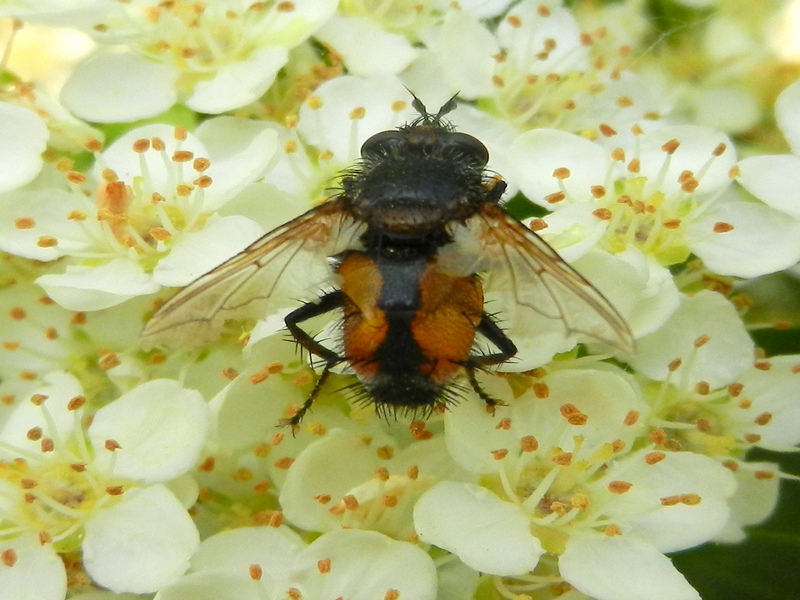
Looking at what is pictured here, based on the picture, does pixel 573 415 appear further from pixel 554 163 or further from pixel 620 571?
pixel 554 163

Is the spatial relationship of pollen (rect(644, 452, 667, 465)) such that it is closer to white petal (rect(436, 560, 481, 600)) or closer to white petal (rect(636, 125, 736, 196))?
white petal (rect(436, 560, 481, 600))

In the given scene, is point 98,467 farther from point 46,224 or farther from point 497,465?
point 497,465

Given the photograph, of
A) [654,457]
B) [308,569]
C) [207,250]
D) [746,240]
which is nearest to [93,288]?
[207,250]

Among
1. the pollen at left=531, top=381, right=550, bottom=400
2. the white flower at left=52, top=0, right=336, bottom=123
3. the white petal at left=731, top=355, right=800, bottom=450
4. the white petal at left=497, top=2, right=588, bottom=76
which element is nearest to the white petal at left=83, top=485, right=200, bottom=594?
the pollen at left=531, top=381, right=550, bottom=400

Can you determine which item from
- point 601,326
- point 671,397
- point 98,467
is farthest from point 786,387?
point 98,467

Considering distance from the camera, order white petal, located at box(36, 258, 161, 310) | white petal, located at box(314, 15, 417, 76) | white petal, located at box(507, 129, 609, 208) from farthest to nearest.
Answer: white petal, located at box(314, 15, 417, 76) < white petal, located at box(507, 129, 609, 208) < white petal, located at box(36, 258, 161, 310)

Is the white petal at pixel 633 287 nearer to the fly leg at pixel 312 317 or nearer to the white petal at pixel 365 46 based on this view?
the fly leg at pixel 312 317
